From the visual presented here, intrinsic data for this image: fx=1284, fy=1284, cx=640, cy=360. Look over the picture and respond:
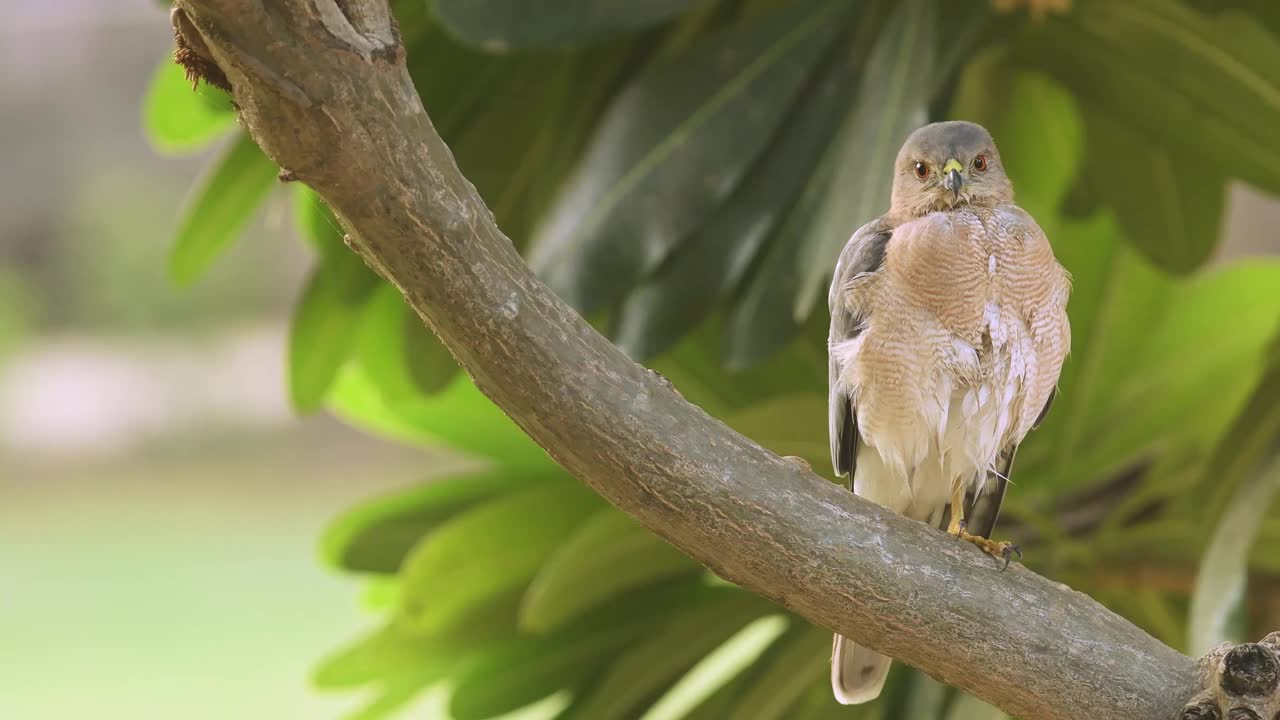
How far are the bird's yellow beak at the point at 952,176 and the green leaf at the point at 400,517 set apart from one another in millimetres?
910

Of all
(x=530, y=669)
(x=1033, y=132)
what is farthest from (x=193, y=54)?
(x=1033, y=132)

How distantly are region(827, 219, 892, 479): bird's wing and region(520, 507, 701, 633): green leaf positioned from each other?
0.92 feet

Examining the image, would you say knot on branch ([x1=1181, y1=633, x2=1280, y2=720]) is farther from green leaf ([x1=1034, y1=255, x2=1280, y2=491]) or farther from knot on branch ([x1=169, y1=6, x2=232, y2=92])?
green leaf ([x1=1034, y1=255, x2=1280, y2=491])

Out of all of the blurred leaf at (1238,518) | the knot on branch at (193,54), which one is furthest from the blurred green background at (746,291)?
the knot on branch at (193,54)

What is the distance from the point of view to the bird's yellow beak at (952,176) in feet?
3.87

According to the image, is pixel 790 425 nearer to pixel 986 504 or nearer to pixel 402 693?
pixel 986 504

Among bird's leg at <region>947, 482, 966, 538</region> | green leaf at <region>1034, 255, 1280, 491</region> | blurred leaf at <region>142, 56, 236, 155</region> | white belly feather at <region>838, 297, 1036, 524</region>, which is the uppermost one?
green leaf at <region>1034, 255, 1280, 491</region>

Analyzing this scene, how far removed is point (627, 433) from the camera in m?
0.90

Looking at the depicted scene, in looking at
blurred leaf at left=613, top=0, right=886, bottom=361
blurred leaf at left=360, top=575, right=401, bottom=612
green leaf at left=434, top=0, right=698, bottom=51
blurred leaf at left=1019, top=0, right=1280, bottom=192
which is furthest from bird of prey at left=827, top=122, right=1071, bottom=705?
blurred leaf at left=360, top=575, right=401, bottom=612

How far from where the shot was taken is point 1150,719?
3.39 feet

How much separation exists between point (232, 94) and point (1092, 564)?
1525mm

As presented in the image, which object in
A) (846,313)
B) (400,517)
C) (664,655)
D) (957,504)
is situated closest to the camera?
(846,313)

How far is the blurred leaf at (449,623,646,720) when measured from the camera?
181cm

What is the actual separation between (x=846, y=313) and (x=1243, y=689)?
0.49 m
